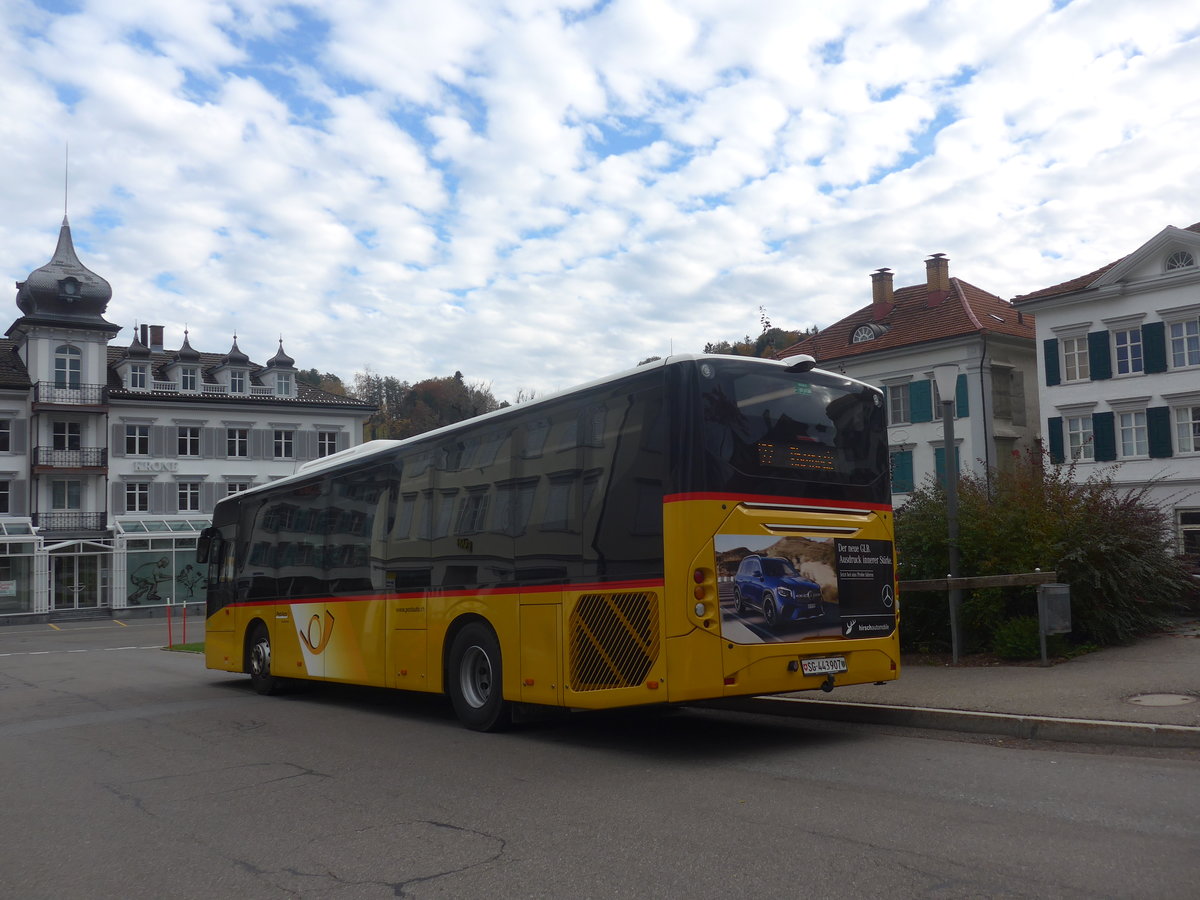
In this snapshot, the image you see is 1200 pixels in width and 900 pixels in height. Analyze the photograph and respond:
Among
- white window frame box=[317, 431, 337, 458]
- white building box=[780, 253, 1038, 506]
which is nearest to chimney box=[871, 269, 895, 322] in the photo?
white building box=[780, 253, 1038, 506]

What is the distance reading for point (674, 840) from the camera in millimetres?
6285

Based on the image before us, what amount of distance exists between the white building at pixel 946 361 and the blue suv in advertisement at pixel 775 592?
38.5 m

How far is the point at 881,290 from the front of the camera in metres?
57.1

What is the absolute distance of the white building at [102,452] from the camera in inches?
2029

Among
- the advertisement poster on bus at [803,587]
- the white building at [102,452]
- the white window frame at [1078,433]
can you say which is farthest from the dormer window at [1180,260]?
the white building at [102,452]

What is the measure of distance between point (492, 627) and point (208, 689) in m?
8.54

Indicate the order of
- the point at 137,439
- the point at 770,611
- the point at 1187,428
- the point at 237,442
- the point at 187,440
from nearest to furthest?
the point at 770,611 < the point at 1187,428 < the point at 137,439 < the point at 187,440 < the point at 237,442

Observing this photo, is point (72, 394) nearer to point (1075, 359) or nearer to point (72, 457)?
point (72, 457)

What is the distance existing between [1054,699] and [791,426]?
340 centimetres

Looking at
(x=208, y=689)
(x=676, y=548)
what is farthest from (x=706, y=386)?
(x=208, y=689)

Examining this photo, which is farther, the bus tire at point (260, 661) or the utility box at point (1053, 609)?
the bus tire at point (260, 661)

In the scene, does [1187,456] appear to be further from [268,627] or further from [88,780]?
[88,780]

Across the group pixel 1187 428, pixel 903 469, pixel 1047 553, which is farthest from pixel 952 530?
pixel 903 469

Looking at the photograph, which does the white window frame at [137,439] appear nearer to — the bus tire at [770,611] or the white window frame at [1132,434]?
the white window frame at [1132,434]
